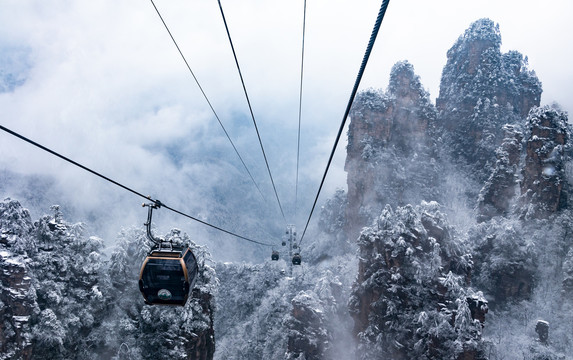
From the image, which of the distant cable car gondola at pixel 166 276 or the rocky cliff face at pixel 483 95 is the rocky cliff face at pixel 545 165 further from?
the distant cable car gondola at pixel 166 276

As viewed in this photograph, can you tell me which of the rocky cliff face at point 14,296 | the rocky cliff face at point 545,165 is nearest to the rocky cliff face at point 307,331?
the rocky cliff face at point 14,296

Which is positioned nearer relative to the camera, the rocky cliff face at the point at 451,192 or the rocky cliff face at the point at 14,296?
the rocky cliff face at the point at 14,296

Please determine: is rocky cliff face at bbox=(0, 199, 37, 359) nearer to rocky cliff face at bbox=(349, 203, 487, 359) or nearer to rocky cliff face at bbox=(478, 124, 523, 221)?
rocky cliff face at bbox=(349, 203, 487, 359)

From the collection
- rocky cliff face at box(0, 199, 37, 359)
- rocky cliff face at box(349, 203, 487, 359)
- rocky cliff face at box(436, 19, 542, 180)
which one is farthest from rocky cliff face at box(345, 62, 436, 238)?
rocky cliff face at box(0, 199, 37, 359)

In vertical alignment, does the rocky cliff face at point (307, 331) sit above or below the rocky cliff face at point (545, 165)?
below

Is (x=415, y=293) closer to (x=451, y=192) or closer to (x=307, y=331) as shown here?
(x=307, y=331)

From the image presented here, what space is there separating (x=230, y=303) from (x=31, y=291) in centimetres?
3972

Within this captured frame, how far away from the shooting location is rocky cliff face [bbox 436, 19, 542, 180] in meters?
65.6

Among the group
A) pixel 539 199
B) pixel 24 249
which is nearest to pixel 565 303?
pixel 539 199

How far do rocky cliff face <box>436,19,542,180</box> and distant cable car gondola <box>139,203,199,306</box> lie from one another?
63.9 meters

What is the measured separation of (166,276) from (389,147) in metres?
58.2

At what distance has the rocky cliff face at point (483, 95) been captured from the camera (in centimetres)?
6556

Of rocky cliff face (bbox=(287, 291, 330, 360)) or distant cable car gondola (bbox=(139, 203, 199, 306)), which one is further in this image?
rocky cliff face (bbox=(287, 291, 330, 360))

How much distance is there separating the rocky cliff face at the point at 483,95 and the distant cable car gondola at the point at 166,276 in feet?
210
